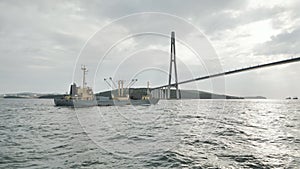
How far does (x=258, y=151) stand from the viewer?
9.48m

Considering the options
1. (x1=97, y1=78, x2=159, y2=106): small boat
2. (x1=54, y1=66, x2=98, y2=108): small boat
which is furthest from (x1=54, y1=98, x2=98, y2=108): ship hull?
(x1=97, y1=78, x2=159, y2=106): small boat

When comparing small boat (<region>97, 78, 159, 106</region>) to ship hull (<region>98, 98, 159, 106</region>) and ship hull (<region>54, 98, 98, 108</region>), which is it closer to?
ship hull (<region>98, 98, 159, 106</region>)

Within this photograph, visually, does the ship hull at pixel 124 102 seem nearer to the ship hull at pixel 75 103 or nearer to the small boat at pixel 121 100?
the small boat at pixel 121 100

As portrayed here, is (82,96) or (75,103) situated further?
(82,96)

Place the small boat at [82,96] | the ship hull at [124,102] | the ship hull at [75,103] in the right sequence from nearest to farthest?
the ship hull at [75,103]
the small boat at [82,96]
the ship hull at [124,102]

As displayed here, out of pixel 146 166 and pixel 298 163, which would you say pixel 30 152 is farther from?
pixel 298 163

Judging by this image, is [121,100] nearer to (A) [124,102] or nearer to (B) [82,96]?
(A) [124,102]

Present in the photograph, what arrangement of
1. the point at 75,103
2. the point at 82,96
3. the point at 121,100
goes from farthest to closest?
the point at 121,100, the point at 82,96, the point at 75,103

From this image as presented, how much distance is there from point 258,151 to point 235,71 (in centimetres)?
5569

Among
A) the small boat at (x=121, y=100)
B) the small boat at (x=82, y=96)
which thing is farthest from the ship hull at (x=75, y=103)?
the small boat at (x=121, y=100)

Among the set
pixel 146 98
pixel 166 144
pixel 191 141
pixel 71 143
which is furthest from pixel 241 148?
pixel 146 98

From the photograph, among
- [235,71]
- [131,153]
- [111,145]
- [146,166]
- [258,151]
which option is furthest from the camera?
[235,71]

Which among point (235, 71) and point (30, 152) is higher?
point (235, 71)

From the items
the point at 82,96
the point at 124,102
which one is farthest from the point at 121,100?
the point at 82,96
